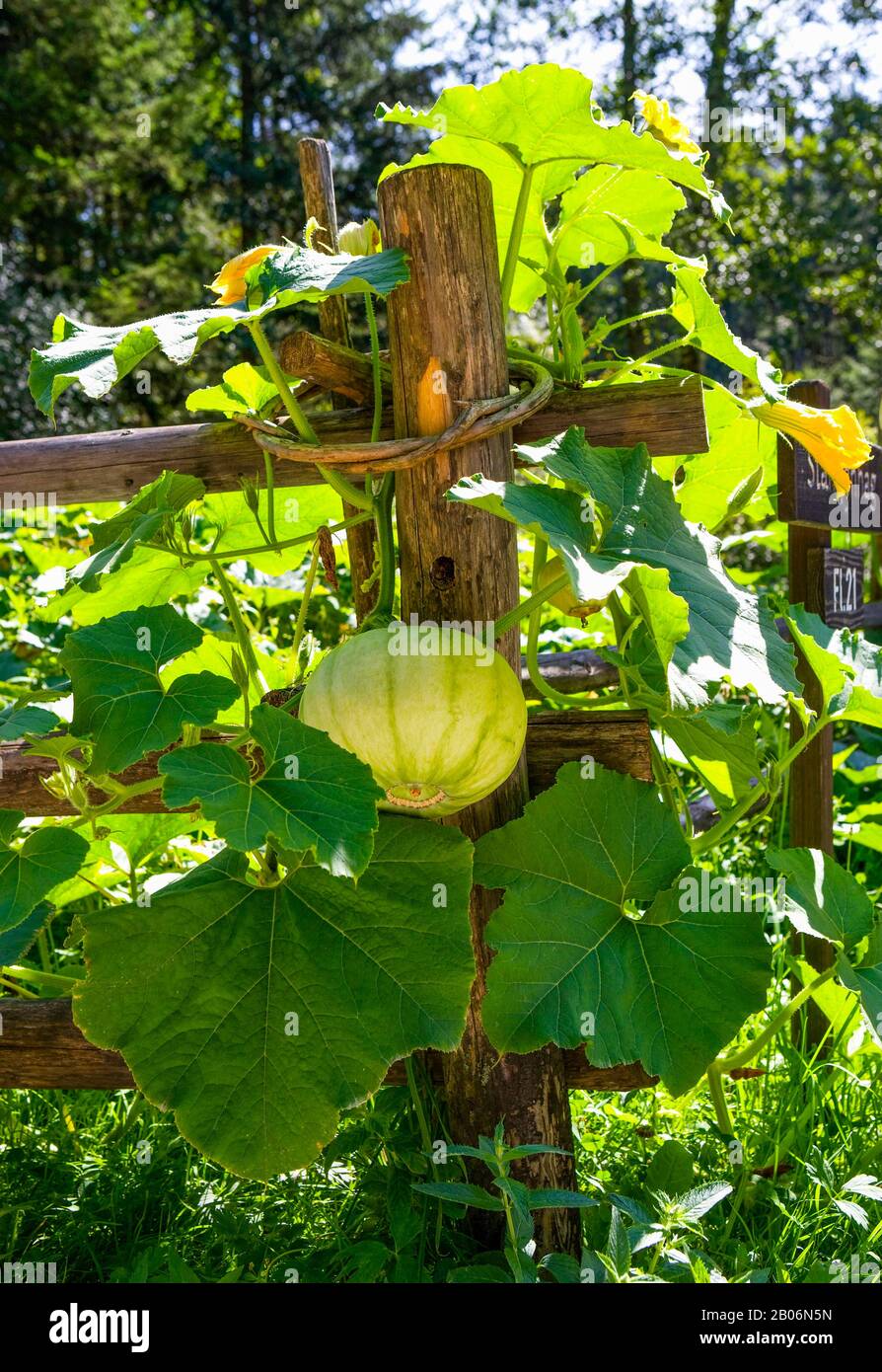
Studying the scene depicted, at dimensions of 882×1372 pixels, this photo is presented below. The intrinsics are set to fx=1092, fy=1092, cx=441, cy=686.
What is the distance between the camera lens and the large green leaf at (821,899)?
4.45 feet

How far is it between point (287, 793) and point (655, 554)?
0.43 m

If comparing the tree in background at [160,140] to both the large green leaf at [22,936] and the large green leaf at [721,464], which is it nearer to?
the large green leaf at [721,464]

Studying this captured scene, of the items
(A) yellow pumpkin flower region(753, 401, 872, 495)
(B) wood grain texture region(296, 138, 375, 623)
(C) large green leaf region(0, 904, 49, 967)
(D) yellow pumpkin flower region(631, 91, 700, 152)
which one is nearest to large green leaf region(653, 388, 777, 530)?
(A) yellow pumpkin flower region(753, 401, 872, 495)

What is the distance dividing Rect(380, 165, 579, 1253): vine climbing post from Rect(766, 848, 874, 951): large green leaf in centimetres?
37

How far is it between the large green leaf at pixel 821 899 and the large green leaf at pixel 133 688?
73 centimetres

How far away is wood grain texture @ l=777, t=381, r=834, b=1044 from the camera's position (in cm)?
214

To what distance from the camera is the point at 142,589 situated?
60.4 inches

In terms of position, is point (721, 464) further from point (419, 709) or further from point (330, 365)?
point (419, 709)

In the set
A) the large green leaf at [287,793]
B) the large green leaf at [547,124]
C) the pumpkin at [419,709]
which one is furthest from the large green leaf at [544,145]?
the large green leaf at [287,793]

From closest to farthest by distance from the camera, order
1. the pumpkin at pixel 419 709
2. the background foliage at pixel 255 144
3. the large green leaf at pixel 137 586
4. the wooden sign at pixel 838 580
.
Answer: the pumpkin at pixel 419 709
the large green leaf at pixel 137 586
the wooden sign at pixel 838 580
the background foliage at pixel 255 144

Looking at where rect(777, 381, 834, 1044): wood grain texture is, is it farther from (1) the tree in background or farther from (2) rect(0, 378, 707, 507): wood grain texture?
(1) the tree in background
